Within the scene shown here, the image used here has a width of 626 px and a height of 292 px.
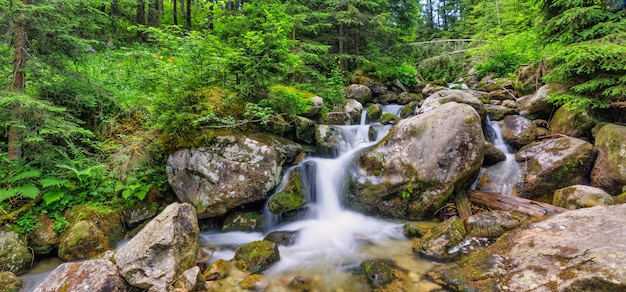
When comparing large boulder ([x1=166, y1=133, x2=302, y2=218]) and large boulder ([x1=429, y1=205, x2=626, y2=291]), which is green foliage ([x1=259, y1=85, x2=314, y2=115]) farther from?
large boulder ([x1=429, y1=205, x2=626, y2=291])

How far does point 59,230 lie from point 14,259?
0.61m

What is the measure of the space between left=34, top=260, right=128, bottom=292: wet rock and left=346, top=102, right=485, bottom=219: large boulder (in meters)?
4.55

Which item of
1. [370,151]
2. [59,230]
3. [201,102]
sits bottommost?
[59,230]

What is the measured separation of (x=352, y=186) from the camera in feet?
21.5

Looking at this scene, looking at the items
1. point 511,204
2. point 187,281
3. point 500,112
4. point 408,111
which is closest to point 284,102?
point 187,281

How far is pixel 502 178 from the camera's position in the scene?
6496 mm

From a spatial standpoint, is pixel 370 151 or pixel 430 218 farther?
pixel 370 151

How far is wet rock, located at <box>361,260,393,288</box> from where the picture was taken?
3926mm

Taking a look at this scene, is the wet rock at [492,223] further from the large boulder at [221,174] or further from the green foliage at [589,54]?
the large boulder at [221,174]

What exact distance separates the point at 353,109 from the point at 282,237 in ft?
20.9

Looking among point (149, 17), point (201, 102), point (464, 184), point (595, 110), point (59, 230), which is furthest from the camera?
point (149, 17)

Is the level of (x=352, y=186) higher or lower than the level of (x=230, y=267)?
higher

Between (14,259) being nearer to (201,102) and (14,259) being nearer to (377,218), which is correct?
(201,102)

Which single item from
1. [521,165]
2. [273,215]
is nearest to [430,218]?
Result: [521,165]
